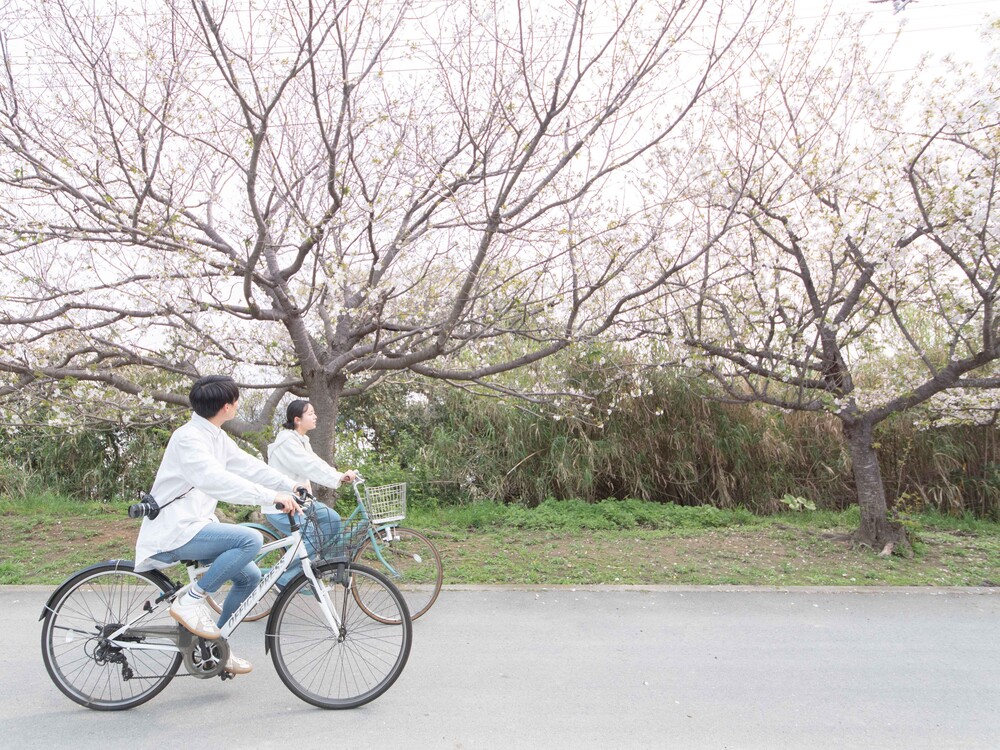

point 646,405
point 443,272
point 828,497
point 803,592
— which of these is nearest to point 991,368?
point 828,497

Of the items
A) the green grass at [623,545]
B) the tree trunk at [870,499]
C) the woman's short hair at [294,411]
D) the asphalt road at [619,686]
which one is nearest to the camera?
the asphalt road at [619,686]

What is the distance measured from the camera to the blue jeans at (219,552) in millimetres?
3922

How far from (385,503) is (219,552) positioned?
1637 millimetres

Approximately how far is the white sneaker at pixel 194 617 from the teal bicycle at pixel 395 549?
3.99ft

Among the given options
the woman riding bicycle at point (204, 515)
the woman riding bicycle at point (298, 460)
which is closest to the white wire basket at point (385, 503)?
the woman riding bicycle at point (298, 460)

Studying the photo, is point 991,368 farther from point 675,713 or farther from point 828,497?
point 675,713

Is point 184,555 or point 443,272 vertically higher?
point 443,272

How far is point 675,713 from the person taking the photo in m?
3.97

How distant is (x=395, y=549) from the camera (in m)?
5.93

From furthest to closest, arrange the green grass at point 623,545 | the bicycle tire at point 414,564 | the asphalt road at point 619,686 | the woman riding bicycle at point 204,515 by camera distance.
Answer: the green grass at point 623,545 → the bicycle tire at point 414,564 → the woman riding bicycle at point 204,515 → the asphalt road at point 619,686

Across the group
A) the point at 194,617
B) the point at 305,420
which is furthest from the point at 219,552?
the point at 305,420

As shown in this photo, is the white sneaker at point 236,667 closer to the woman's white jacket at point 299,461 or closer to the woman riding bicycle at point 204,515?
the woman riding bicycle at point 204,515

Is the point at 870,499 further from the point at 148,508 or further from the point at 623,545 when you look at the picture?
the point at 148,508

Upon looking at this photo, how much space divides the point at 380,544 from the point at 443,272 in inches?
114
